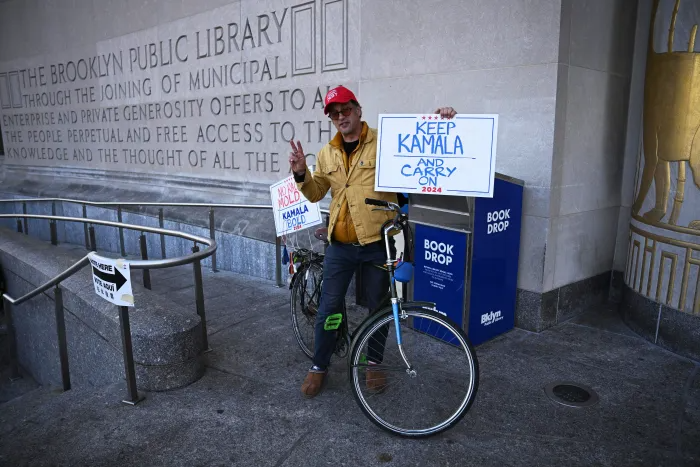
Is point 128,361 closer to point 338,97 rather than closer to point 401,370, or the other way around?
point 401,370

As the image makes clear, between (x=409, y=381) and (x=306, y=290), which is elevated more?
(x=306, y=290)

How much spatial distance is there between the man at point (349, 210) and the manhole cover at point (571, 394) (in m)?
1.21

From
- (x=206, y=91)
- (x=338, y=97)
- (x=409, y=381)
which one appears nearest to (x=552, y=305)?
(x=409, y=381)

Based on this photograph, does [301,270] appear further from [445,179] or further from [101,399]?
[101,399]

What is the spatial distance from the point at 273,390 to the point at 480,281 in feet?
6.17

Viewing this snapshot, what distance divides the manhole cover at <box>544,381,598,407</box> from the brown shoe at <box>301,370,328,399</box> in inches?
61.9

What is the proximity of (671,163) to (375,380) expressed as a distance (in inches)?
119

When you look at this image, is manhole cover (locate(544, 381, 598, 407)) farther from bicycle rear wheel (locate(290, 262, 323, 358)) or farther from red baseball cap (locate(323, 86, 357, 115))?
red baseball cap (locate(323, 86, 357, 115))

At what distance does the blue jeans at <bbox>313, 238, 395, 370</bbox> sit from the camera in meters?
3.38

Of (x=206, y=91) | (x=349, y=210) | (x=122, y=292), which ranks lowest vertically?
(x=122, y=292)

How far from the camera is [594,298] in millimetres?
5254

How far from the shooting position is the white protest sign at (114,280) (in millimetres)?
3395

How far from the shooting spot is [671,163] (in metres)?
4.20

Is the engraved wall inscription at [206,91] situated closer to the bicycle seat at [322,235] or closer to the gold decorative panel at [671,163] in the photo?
the bicycle seat at [322,235]
